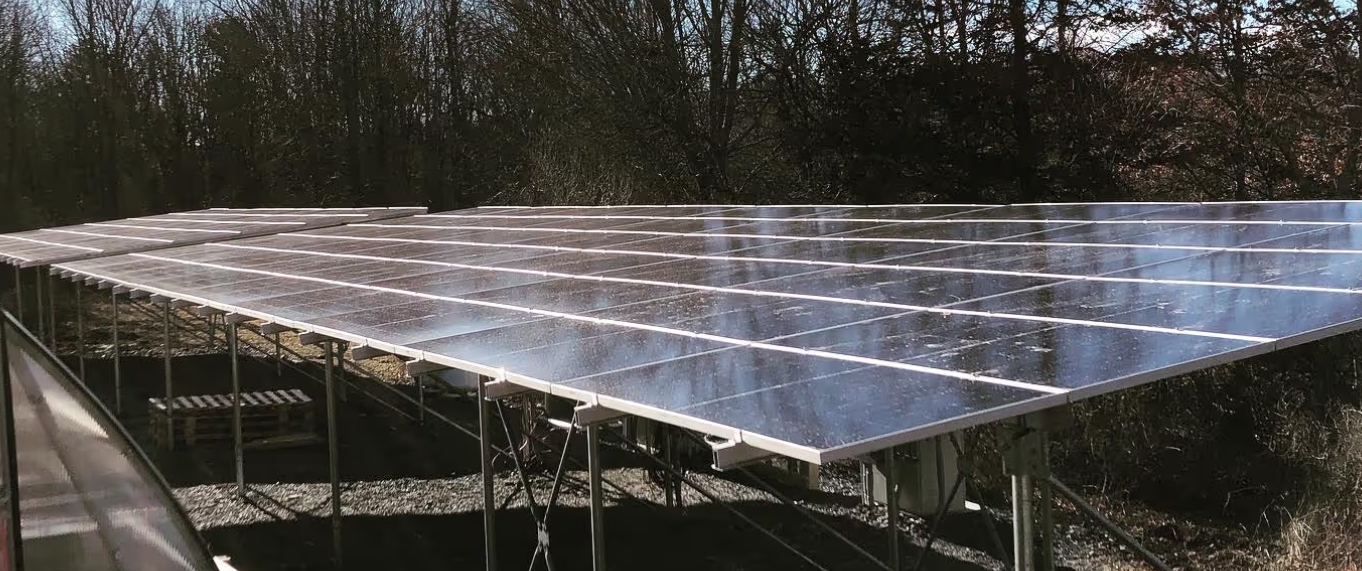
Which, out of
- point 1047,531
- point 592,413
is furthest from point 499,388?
point 1047,531

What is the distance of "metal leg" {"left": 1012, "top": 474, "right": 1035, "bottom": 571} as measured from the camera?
4.02m

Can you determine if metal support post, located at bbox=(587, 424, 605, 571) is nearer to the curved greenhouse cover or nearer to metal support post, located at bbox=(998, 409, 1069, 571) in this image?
metal support post, located at bbox=(998, 409, 1069, 571)

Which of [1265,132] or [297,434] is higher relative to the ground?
[1265,132]

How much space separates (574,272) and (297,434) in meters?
8.23

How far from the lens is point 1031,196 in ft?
54.3

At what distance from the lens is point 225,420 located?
1527 centimetres

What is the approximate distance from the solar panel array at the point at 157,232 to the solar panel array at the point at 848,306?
4361 millimetres

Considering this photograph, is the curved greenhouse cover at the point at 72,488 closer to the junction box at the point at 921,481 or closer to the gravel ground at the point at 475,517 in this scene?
the gravel ground at the point at 475,517

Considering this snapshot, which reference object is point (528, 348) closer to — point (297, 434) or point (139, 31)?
point (297, 434)

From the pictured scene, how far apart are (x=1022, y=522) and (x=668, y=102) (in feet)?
Result: 52.1

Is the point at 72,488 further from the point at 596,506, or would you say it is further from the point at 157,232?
the point at 157,232

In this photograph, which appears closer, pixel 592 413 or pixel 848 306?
pixel 592 413

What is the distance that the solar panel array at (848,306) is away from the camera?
12.5ft

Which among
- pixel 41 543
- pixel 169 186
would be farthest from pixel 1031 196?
pixel 169 186
